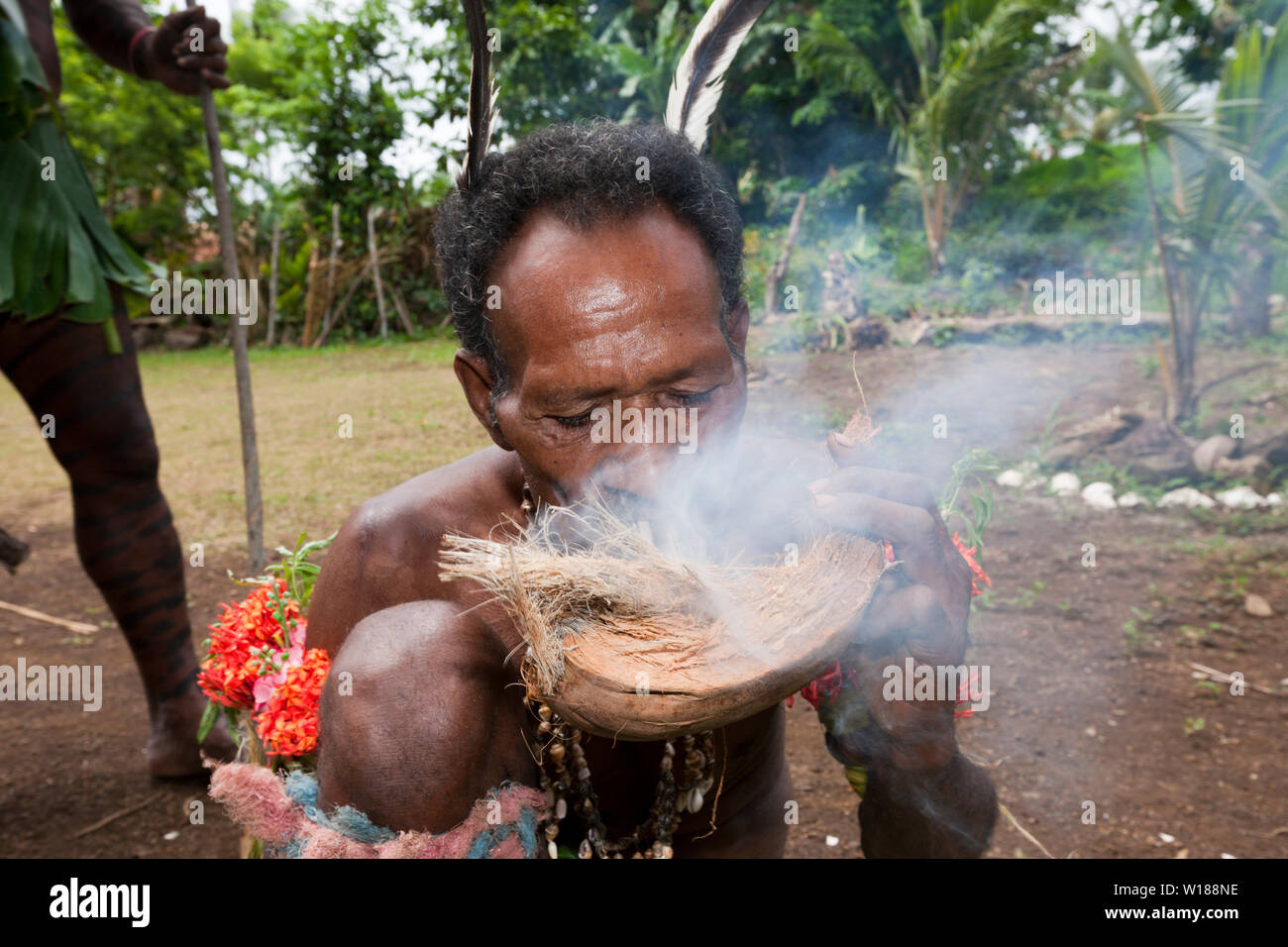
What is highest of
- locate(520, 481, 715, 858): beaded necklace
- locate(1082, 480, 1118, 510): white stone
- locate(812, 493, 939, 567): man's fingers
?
locate(812, 493, 939, 567): man's fingers

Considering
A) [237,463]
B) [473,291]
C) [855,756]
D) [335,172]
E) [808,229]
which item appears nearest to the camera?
[473,291]

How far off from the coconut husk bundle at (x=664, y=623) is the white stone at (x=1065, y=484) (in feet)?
16.6

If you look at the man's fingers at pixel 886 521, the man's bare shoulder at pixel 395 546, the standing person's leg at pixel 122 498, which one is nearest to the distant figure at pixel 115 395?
the standing person's leg at pixel 122 498

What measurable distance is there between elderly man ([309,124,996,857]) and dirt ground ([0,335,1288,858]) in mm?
1426

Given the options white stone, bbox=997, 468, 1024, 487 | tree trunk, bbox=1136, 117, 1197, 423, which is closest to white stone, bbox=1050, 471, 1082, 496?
white stone, bbox=997, 468, 1024, 487

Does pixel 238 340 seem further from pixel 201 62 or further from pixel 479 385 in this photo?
pixel 479 385

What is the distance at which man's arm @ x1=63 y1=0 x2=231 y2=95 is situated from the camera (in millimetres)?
2811

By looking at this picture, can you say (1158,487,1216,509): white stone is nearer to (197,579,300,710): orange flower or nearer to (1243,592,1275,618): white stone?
(1243,592,1275,618): white stone

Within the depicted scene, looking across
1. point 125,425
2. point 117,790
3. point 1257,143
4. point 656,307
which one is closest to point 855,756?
point 656,307

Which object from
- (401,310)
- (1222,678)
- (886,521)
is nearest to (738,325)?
(886,521)

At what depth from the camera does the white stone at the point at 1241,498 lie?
5.29 m

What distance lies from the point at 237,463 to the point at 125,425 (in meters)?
4.50

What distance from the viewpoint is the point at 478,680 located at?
1.35 m

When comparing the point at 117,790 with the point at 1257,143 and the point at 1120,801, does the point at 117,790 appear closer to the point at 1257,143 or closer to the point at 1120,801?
the point at 1120,801
